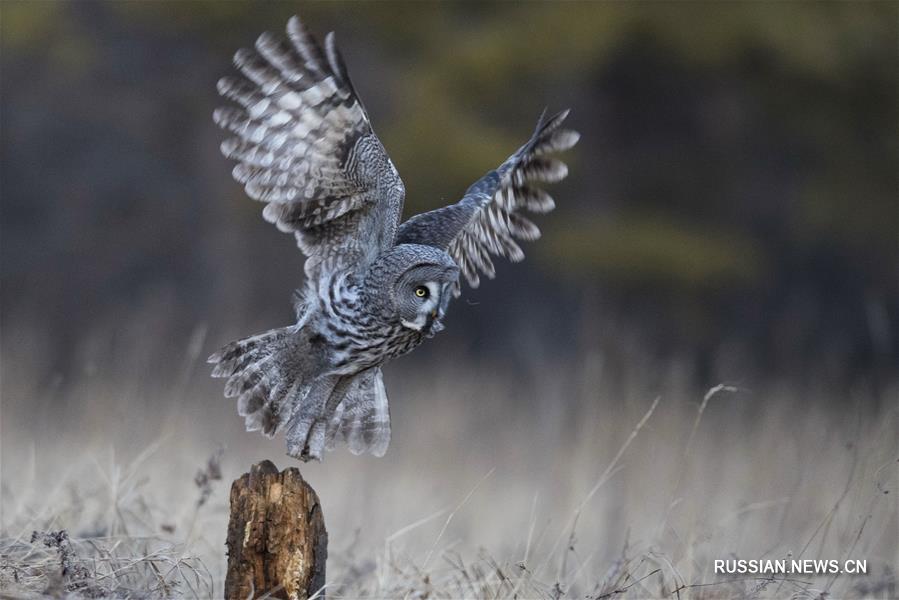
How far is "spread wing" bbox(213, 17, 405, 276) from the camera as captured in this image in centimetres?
409

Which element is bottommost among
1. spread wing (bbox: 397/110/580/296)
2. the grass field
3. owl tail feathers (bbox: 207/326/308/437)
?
the grass field

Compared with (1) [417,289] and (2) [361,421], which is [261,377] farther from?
(1) [417,289]

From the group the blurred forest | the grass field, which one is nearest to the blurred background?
the blurred forest

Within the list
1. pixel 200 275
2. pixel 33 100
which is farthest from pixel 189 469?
pixel 33 100

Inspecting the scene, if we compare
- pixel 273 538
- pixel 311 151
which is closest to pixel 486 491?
pixel 311 151

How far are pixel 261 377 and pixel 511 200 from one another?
1.35 meters

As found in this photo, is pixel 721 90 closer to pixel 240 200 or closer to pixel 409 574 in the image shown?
pixel 240 200

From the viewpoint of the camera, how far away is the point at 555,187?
13.5 meters

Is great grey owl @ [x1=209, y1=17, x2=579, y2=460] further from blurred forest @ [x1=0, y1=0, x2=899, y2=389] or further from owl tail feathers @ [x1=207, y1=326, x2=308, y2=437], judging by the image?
blurred forest @ [x1=0, y1=0, x2=899, y2=389]

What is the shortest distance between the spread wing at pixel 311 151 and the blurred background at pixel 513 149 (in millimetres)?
7271

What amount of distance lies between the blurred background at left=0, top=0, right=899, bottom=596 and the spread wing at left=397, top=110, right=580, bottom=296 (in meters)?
6.61

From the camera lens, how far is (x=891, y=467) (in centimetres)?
425

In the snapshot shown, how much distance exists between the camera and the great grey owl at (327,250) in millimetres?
4156

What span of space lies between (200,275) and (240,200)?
1.55m
